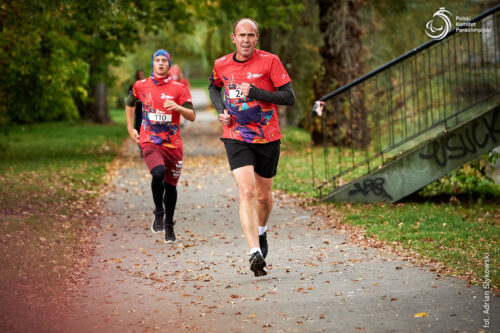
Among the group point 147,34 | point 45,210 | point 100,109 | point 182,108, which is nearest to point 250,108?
point 182,108

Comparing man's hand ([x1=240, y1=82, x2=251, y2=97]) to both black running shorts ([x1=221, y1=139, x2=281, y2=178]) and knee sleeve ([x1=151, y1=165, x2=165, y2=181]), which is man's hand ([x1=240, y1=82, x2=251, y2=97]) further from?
knee sleeve ([x1=151, y1=165, x2=165, y2=181])

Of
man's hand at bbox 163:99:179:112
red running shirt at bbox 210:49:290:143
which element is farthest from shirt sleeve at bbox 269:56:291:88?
man's hand at bbox 163:99:179:112

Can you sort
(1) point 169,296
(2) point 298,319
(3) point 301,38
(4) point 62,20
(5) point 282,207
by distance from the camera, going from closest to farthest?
(2) point 298,319, (1) point 169,296, (5) point 282,207, (4) point 62,20, (3) point 301,38

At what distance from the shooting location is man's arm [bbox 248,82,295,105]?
282 inches

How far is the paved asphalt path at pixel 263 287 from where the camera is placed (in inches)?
227

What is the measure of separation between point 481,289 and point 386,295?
2.64ft

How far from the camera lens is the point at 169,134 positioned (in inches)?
370

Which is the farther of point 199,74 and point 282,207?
point 199,74

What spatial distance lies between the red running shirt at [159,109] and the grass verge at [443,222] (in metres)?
2.80

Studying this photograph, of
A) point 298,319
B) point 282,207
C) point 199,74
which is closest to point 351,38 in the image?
point 282,207

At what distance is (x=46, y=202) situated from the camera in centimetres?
1307

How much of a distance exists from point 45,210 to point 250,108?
19.7 ft

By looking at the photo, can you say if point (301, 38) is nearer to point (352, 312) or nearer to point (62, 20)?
point (62, 20)

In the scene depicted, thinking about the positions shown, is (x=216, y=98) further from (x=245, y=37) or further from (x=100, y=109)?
(x=100, y=109)
